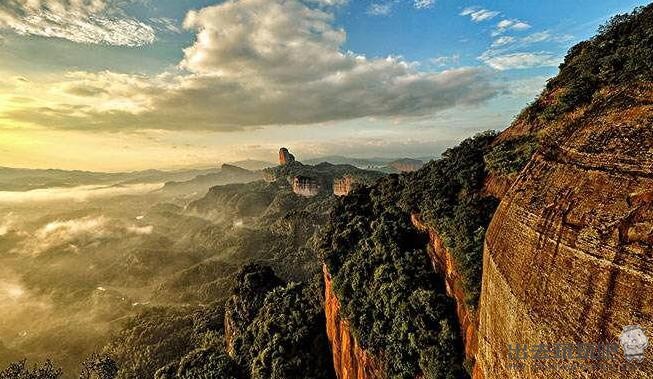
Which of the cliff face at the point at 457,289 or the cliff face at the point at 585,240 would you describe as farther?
the cliff face at the point at 457,289

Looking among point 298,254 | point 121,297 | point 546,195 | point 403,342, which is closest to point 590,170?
point 546,195

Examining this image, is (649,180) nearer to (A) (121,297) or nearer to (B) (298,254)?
(B) (298,254)

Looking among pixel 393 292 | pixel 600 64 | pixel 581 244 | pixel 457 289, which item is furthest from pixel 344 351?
pixel 600 64

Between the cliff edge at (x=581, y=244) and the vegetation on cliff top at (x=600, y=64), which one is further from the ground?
the vegetation on cliff top at (x=600, y=64)

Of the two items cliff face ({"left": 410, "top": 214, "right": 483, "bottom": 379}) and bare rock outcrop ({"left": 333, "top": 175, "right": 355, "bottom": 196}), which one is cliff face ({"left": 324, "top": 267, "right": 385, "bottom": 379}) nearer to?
cliff face ({"left": 410, "top": 214, "right": 483, "bottom": 379})

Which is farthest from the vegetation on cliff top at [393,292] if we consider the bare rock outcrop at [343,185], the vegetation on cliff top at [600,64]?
the bare rock outcrop at [343,185]

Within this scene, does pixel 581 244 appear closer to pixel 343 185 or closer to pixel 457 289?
pixel 457 289

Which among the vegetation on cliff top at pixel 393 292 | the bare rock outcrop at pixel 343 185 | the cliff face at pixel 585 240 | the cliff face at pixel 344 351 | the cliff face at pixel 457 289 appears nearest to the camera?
the cliff face at pixel 585 240

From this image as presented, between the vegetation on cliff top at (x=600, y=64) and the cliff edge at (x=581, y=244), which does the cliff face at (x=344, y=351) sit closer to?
the cliff edge at (x=581, y=244)
